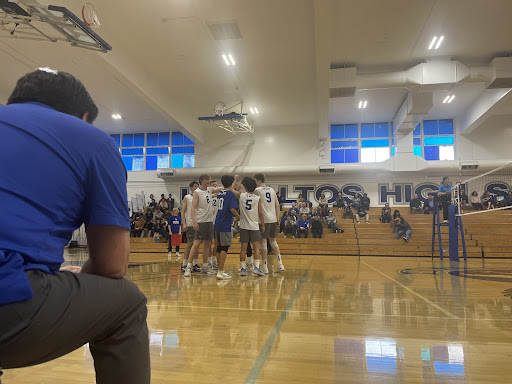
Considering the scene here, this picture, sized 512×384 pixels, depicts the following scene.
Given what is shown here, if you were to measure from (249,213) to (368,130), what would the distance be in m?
15.9

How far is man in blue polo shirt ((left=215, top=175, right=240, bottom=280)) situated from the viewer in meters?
6.09

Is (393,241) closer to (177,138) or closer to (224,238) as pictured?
(224,238)

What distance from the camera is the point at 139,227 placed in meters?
17.2

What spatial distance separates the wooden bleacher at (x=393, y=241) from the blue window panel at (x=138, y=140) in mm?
7533

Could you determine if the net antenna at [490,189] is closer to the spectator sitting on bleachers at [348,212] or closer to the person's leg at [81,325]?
the spectator sitting on bleachers at [348,212]

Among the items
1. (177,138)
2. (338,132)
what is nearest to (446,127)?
(338,132)

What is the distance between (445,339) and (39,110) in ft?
9.74

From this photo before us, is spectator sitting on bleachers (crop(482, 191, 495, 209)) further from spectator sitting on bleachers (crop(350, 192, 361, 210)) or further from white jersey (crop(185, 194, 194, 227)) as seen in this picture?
white jersey (crop(185, 194, 194, 227))

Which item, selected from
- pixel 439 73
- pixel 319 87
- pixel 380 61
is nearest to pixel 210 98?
pixel 319 87

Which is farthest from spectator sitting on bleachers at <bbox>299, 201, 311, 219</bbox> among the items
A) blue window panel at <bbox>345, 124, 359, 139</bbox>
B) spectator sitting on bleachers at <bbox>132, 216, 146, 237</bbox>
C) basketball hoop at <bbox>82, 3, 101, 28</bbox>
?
basketball hoop at <bbox>82, 3, 101, 28</bbox>

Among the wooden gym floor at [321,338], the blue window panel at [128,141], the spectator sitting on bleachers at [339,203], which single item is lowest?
the wooden gym floor at [321,338]

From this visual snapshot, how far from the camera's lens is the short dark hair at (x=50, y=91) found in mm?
1149

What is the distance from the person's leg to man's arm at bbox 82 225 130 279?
0.12 feet

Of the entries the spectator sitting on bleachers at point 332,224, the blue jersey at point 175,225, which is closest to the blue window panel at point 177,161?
the spectator sitting on bleachers at point 332,224
